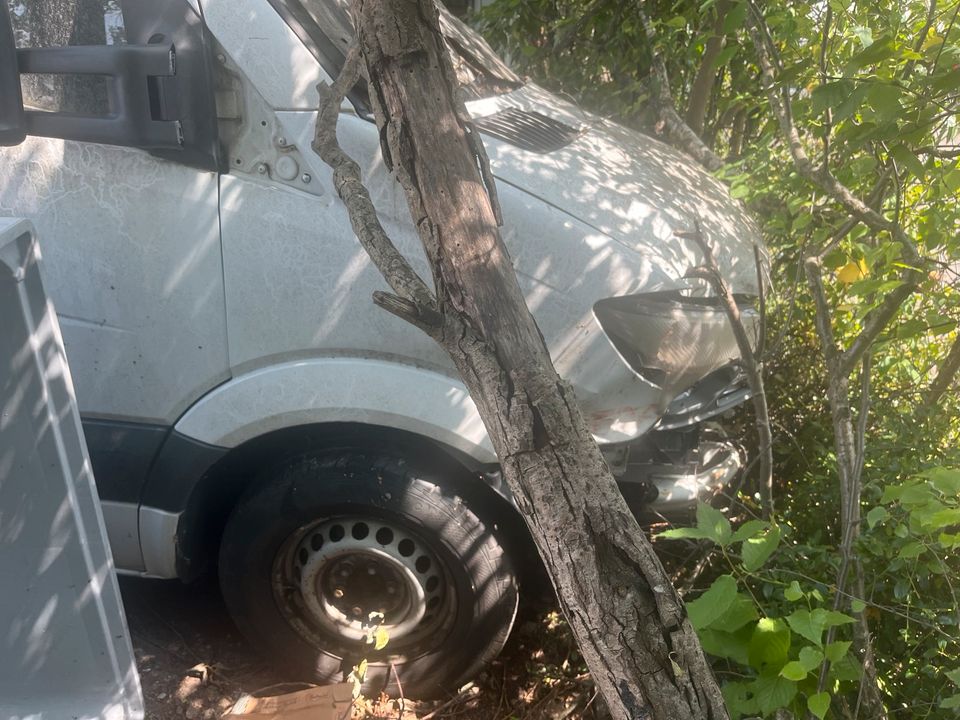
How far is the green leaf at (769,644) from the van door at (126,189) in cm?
171

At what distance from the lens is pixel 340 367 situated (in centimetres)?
267

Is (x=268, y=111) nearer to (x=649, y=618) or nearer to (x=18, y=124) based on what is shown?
(x=18, y=124)

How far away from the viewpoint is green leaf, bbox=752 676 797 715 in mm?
1987

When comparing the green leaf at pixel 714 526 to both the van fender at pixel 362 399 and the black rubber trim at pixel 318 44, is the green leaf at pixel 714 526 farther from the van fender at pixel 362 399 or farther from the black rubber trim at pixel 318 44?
the black rubber trim at pixel 318 44

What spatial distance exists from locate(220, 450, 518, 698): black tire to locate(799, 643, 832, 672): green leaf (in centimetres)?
110

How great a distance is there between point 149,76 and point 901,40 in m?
2.19

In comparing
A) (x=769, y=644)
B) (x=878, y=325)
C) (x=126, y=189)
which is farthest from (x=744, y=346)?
(x=126, y=189)

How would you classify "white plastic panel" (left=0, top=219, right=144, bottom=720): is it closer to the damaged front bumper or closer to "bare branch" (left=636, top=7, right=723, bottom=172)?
the damaged front bumper

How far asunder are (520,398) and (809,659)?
879 millimetres

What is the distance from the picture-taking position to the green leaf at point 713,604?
197 cm

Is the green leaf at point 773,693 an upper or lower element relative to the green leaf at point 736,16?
lower

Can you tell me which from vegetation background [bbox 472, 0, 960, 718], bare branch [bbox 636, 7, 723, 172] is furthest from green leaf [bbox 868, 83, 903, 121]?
bare branch [bbox 636, 7, 723, 172]

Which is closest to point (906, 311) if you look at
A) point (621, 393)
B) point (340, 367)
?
point (621, 393)

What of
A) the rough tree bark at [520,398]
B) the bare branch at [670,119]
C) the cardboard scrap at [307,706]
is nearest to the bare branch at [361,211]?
the rough tree bark at [520,398]
